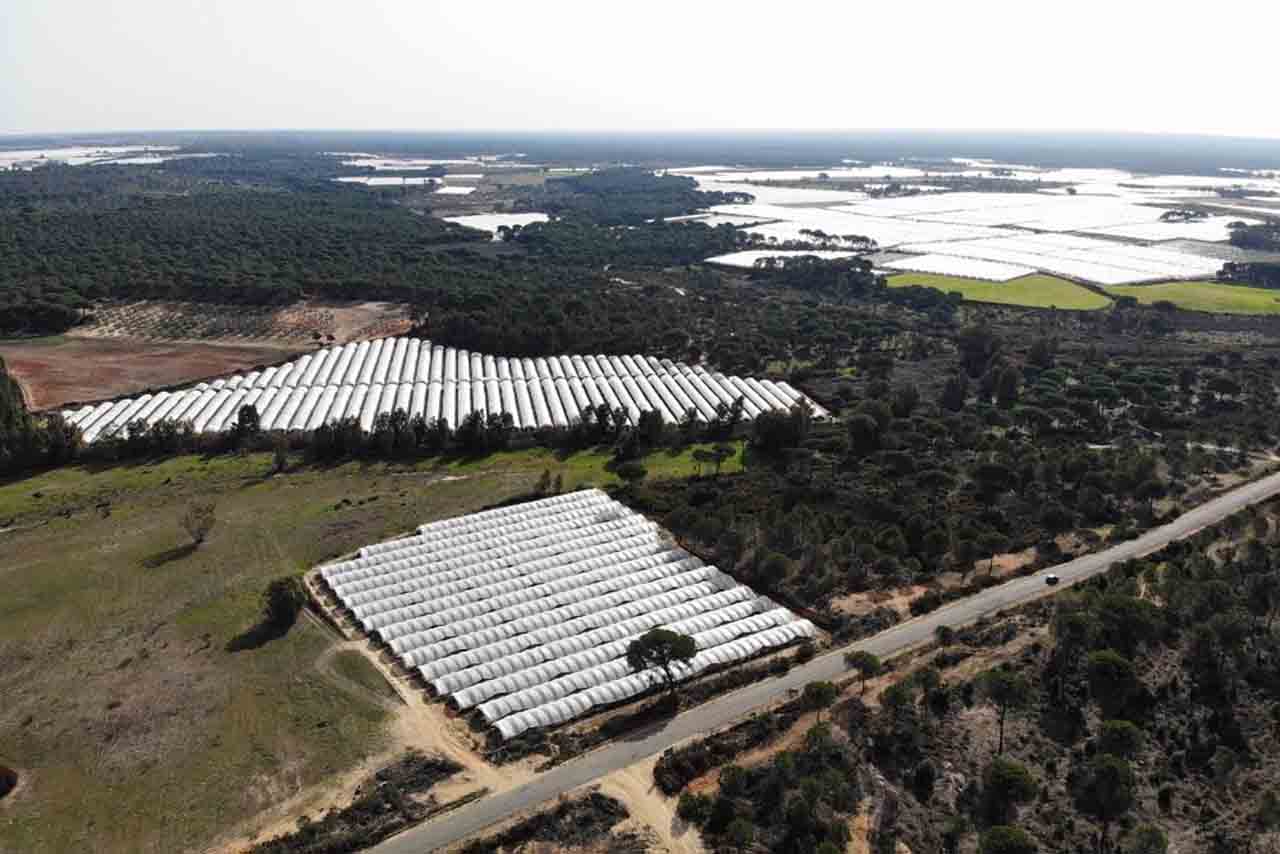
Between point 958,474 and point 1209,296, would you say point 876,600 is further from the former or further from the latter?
point 1209,296

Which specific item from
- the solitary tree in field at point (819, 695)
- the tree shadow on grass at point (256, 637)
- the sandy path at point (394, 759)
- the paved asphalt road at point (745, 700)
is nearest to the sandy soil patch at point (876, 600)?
the paved asphalt road at point (745, 700)

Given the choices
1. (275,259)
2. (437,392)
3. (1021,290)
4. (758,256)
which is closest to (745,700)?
(437,392)

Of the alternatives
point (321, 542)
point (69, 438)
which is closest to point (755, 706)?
point (321, 542)

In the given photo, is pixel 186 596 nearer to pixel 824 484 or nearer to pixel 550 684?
pixel 550 684

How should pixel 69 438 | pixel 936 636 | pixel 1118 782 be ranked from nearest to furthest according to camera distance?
pixel 1118 782 < pixel 936 636 < pixel 69 438

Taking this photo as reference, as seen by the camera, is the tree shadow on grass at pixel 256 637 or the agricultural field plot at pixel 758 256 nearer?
the tree shadow on grass at pixel 256 637

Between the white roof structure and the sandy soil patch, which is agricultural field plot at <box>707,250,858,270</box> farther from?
the sandy soil patch

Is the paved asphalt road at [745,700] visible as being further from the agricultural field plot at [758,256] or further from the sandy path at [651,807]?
the agricultural field plot at [758,256]
